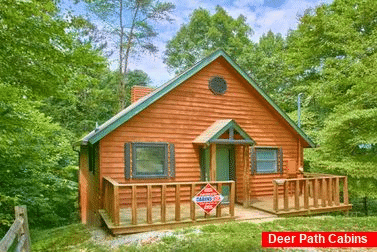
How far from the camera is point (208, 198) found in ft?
30.1

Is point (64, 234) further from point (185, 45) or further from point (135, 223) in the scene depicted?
point (185, 45)

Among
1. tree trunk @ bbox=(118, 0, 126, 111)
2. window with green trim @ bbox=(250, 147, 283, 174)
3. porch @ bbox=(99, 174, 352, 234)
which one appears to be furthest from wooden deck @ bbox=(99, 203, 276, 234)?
tree trunk @ bbox=(118, 0, 126, 111)

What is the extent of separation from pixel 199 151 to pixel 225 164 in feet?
4.45

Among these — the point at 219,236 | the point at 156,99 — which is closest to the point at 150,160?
the point at 156,99

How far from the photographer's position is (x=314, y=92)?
55.6ft

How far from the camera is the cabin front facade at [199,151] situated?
34.0 ft

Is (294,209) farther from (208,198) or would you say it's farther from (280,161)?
(280,161)

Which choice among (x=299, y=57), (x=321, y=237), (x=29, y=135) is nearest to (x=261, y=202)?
(x=321, y=237)

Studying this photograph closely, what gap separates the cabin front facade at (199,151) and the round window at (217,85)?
0.14 ft

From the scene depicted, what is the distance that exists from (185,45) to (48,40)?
1426 inches

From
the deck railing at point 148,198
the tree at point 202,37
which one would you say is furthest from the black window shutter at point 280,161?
the tree at point 202,37

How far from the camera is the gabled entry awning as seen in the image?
11.2m

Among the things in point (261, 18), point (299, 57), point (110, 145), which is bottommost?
point (110, 145)

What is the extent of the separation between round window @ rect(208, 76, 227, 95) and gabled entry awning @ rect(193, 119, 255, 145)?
154 cm
